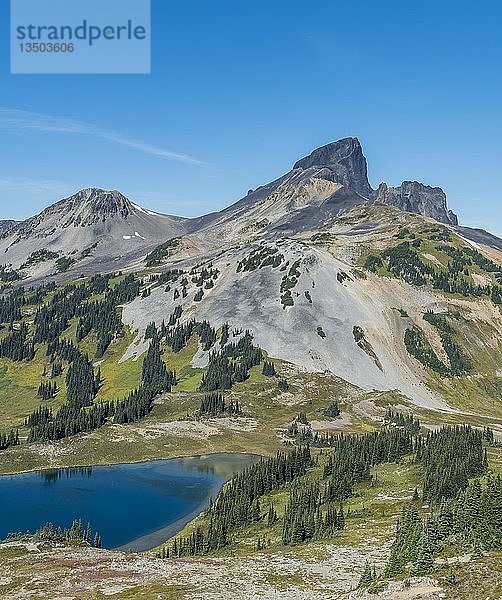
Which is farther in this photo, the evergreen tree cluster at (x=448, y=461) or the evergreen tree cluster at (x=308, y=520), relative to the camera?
the evergreen tree cluster at (x=448, y=461)

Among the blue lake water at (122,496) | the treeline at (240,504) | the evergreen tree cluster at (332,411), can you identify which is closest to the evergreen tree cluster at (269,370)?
the evergreen tree cluster at (332,411)

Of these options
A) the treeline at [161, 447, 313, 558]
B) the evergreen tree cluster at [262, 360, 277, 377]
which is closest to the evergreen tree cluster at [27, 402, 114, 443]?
the evergreen tree cluster at [262, 360, 277, 377]

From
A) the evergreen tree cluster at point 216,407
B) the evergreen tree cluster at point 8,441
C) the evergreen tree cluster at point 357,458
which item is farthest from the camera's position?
the evergreen tree cluster at point 216,407

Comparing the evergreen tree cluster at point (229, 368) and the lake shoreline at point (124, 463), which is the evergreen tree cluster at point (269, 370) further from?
the lake shoreline at point (124, 463)

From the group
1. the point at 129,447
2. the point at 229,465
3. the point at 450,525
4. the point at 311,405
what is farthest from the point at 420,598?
the point at 311,405

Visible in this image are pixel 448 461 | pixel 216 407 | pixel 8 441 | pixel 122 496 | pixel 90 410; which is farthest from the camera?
pixel 90 410

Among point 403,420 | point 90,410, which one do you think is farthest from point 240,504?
point 90,410

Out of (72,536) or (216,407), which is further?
(216,407)

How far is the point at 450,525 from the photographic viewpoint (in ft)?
160

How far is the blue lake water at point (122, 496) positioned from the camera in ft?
305

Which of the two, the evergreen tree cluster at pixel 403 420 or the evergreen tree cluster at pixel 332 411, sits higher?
the evergreen tree cluster at pixel 332 411

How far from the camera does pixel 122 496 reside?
109 metres

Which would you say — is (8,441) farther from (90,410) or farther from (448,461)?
(448,461)

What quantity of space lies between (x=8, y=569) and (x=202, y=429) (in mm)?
91538
